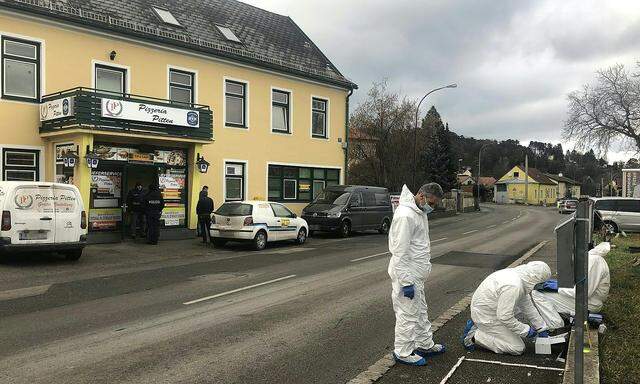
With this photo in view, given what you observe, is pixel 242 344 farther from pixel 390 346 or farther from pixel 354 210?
pixel 354 210

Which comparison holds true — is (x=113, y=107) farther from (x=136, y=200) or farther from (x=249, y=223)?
(x=249, y=223)

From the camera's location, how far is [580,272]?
4.09 metres

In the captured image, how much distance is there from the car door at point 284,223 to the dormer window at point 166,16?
8423mm

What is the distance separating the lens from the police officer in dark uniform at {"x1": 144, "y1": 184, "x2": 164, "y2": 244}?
16.3m

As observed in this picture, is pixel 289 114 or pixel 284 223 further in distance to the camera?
pixel 289 114

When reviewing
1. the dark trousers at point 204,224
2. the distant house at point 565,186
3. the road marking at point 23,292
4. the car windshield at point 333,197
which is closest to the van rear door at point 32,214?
the road marking at point 23,292

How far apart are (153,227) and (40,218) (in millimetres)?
4924

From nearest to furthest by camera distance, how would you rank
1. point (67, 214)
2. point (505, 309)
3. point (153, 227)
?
point (505, 309) → point (67, 214) → point (153, 227)

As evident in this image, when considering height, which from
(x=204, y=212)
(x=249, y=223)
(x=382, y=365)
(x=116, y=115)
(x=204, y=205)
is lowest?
(x=382, y=365)

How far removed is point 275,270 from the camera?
12.0 m

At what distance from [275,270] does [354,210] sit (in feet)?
32.7

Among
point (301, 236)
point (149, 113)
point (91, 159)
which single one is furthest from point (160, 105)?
point (301, 236)

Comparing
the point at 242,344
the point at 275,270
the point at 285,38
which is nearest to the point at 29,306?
the point at 242,344

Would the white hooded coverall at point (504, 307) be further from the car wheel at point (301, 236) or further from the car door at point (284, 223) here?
the car wheel at point (301, 236)
